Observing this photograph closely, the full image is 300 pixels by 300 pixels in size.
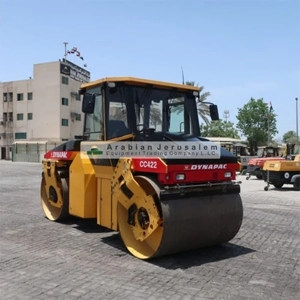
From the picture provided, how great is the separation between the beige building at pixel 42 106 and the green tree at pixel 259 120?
78.9 feet

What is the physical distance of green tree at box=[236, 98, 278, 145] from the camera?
55.3m

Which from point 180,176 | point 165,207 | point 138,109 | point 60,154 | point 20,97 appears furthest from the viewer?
point 20,97

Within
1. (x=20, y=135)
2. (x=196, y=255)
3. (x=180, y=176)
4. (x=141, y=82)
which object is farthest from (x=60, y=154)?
(x=20, y=135)

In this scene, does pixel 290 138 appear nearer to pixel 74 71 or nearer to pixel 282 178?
pixel 74 71

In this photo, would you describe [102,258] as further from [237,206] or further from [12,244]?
[237,206]

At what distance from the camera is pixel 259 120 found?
183 ft

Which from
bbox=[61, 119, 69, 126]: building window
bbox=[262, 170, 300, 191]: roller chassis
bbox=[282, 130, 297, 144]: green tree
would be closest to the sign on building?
bbox=[61, 119, 69, 126]: building window

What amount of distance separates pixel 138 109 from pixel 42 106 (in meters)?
45.9

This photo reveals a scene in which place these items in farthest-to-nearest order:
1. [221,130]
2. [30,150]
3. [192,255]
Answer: [221,130], [30,150], [192,255]

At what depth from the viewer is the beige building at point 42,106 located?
4906 cm

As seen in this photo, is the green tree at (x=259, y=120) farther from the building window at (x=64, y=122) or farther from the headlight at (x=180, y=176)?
the headlight at (x=180, y=176)

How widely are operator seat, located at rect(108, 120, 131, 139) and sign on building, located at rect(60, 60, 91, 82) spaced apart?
44948mm

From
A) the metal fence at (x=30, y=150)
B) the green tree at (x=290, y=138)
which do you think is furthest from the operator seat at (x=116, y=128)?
the green tree at (x=290, y=138)

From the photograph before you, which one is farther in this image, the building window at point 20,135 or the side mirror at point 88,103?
the building window at point 20,135
